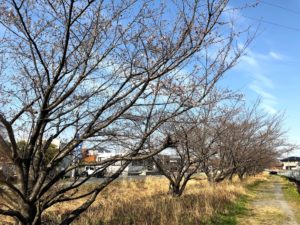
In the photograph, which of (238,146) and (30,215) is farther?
(238,146)

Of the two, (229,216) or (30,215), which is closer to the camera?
(30,215)

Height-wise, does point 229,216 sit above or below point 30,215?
below

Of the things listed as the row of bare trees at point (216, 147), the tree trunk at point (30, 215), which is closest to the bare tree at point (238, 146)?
the row of bare trees at point (216, 147)

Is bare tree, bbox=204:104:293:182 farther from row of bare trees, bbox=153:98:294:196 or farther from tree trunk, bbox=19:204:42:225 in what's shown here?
tree trunk, bbox=19:204:42:225

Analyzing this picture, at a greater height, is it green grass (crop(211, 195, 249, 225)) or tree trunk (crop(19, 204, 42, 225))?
tree trunk (crop(19, 204, 42, 225))

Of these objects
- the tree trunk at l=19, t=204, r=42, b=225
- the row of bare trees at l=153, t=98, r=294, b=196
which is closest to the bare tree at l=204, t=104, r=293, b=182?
the row of bare trees at l=153, t=98, r=294, b=196

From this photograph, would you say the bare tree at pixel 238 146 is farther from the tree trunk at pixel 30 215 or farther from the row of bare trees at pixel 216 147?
the tree trunk at pixel 30 215

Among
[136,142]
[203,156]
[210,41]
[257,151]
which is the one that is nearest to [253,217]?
[203,156]

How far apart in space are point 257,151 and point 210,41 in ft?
86.3

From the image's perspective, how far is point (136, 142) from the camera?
7.95 metres

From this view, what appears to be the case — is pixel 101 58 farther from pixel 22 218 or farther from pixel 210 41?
pixel 22 218

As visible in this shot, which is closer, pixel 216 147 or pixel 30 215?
pixel 30 215

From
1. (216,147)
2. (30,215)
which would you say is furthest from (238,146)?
(30,215)

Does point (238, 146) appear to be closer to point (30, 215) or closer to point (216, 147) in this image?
point (216, 147)
